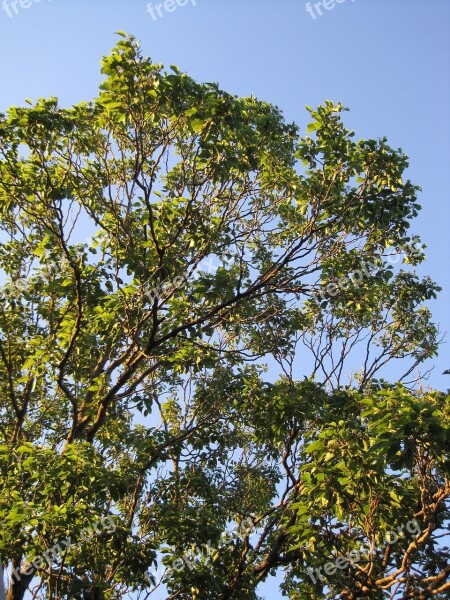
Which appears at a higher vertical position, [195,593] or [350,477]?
[350,477]

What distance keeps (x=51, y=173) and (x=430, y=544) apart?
8.69m

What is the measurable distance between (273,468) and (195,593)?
11.6 feet

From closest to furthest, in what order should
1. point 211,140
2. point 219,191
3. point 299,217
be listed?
point 211,140 < point 219,191 < point 299,217

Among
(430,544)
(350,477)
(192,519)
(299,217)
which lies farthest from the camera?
(299,217)

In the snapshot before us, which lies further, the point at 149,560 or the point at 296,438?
the point at 296,438

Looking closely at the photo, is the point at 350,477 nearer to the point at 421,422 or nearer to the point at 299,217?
the point at 421,422

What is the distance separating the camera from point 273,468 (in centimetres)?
1227

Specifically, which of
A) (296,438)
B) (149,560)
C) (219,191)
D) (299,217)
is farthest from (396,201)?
(149,560)

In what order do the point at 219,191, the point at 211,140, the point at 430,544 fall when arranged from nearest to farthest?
1. the point at 430,544
2. the point at 211,140
3. the point at 219,191

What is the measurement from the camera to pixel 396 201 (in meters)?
10.5

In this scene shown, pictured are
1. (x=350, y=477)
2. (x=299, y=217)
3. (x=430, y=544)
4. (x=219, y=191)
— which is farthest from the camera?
(x=299, y=217)

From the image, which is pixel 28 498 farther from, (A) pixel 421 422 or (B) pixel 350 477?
(A) pixel 421 422

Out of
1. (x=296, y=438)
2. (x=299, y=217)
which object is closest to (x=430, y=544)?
(x=296, y=438)

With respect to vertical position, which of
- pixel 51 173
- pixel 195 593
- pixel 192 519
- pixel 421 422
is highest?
pixel 51 173
